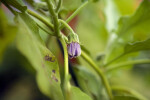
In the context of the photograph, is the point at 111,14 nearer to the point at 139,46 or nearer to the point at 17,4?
the point at 139,46

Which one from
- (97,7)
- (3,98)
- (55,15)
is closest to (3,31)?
(55,15)

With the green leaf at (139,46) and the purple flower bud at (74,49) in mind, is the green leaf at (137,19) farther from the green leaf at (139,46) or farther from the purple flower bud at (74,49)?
the purple flower bud at (74,49)

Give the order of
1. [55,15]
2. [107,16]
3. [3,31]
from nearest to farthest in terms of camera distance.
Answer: [55,15], [3,31], [107,16]

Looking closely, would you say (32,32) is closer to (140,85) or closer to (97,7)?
(97,7)

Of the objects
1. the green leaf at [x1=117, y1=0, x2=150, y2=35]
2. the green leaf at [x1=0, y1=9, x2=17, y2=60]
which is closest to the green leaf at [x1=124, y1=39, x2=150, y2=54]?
the green leaf at [x1=117, y1=0, x2=150, y2=35]

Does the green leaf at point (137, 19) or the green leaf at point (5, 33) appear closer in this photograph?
the green leaf at point (137, 19)

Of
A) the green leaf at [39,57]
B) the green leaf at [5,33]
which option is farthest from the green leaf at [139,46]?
the green leaf at [5,33]

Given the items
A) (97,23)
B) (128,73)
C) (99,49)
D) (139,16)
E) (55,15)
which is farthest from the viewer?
(128,73)
